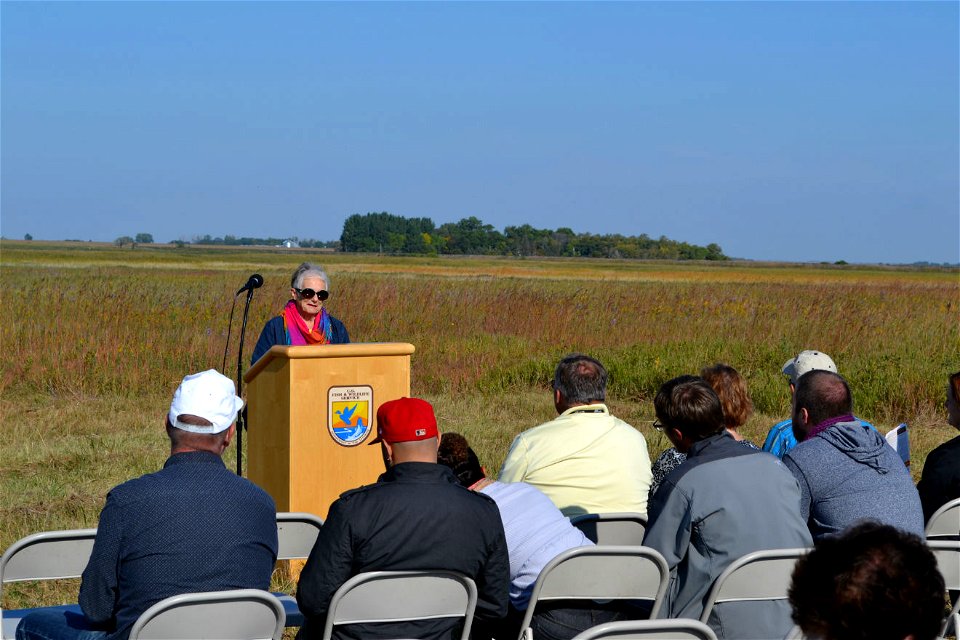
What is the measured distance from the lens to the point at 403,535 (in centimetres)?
307

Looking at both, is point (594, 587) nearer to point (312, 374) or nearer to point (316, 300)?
point (312, 374)

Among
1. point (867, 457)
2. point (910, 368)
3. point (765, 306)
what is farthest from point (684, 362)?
point (867, 457)

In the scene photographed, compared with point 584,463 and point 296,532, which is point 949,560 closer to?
point 584,463

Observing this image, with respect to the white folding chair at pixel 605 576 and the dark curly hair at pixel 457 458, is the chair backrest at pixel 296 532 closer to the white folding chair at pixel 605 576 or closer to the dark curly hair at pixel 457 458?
the dark curly hair at pixel 457 458

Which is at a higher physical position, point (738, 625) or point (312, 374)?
point (312, 374)

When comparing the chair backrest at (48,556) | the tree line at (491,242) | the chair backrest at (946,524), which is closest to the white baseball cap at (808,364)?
the chair backrest at (946,524)

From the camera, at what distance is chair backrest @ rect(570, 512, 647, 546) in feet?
12.8

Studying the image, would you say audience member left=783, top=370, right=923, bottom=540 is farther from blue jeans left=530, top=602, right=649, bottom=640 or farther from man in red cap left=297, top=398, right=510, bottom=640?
man in red cap left=297, top=398, right=510, bottom=640

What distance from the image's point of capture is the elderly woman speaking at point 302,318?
6281 millimetres

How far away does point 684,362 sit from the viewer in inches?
513

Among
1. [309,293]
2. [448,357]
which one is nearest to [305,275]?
[309,293]

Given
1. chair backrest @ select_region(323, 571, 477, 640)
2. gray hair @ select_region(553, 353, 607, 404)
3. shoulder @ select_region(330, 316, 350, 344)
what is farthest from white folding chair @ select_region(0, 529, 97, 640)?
shoulder @ select_region(330, 316, 350, 344)

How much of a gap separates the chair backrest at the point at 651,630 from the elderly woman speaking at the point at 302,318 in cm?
403

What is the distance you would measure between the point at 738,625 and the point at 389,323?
43.6 ft
